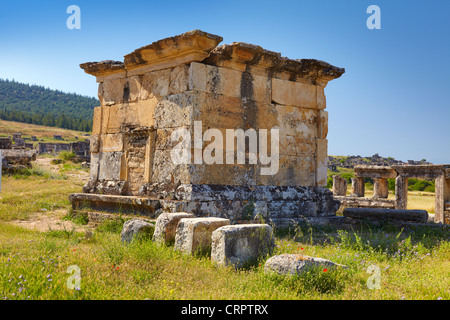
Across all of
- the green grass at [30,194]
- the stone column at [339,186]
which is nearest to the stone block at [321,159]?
the green grass at [30,194]

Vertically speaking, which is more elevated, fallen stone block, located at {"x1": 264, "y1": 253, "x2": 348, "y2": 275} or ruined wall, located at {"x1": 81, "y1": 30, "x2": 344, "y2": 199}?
ruined wall, located at {"x1": 81, "y1": 30, "x2": 344, "y2": 199}

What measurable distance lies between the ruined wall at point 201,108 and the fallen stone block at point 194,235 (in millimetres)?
1637

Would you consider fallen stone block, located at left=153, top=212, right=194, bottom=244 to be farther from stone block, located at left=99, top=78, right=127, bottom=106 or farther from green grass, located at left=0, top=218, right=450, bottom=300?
stone block, located at left=99, top=78, right=127, bottom=106

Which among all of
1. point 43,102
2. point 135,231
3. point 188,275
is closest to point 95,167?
point 135,231

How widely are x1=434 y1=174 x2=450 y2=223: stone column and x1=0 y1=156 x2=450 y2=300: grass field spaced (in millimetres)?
11439

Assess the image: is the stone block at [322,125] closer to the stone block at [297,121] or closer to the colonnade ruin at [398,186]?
the stone block at [297,121]

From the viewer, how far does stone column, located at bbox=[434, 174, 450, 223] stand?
623 inches

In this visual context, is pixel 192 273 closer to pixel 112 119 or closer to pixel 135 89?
pixel 135 89

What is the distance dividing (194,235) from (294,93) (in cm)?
416

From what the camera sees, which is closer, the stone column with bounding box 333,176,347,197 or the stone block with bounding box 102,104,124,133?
the stone block with bounding box 102,104,124,133

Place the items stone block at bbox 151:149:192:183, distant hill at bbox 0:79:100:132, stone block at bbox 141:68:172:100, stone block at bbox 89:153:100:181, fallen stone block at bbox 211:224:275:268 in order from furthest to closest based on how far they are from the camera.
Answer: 1. distant hill at bbox 0:79:100:132
2. stone block at bbox 89:153:100:181
3. stone block at bbox 141:68:172:100
4. stone block at bbox 151:149:192:183
5. fallen stone block at bbox 211:224:275:268

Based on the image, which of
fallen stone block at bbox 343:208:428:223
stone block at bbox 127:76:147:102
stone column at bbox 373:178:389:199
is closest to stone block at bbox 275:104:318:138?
fallen stone block at bbox 343:208:428:223

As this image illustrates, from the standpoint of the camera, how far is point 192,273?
3834mm
